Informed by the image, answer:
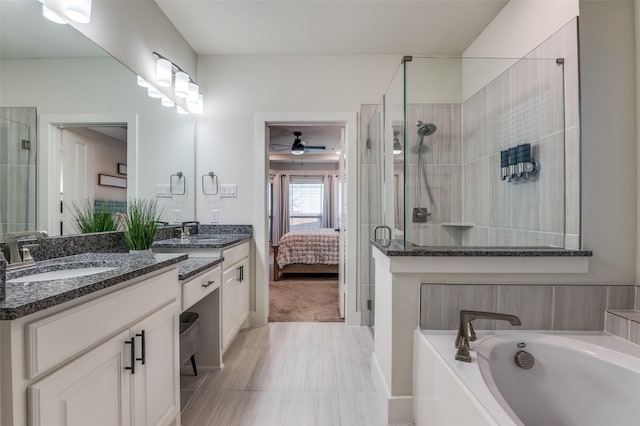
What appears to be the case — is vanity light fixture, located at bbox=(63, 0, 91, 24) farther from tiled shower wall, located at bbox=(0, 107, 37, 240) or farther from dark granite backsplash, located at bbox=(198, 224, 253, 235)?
dark granite backsplash, located at bbox=(198, 224, 253, 235)

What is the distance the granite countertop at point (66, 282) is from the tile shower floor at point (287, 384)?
35.8 inches

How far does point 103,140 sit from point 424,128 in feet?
6.71

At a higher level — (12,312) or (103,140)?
(103,140)

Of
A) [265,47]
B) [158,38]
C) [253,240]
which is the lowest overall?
[253,240]

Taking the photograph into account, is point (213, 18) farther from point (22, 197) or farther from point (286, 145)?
point (286, 145)

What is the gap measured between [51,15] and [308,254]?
374cm

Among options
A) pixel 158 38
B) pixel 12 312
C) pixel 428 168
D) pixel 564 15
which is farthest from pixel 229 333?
pixel 564 15

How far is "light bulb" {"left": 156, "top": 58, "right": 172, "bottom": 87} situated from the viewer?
2.26m

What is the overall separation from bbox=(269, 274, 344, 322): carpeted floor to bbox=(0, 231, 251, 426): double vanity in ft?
5.21

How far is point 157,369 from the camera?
1.26 metres

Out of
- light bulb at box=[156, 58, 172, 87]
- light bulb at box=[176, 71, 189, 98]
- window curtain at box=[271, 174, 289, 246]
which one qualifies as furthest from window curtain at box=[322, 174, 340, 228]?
light bulb at box=[156, 58, 172, 87]

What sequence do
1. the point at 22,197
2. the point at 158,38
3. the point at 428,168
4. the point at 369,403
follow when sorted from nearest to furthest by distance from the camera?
1. the point at 22,197
2. the point at 369,403
3. the point at 428,168
4. the point at 158,38

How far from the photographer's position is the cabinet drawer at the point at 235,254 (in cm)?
225

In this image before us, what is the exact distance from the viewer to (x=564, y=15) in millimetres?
1612
